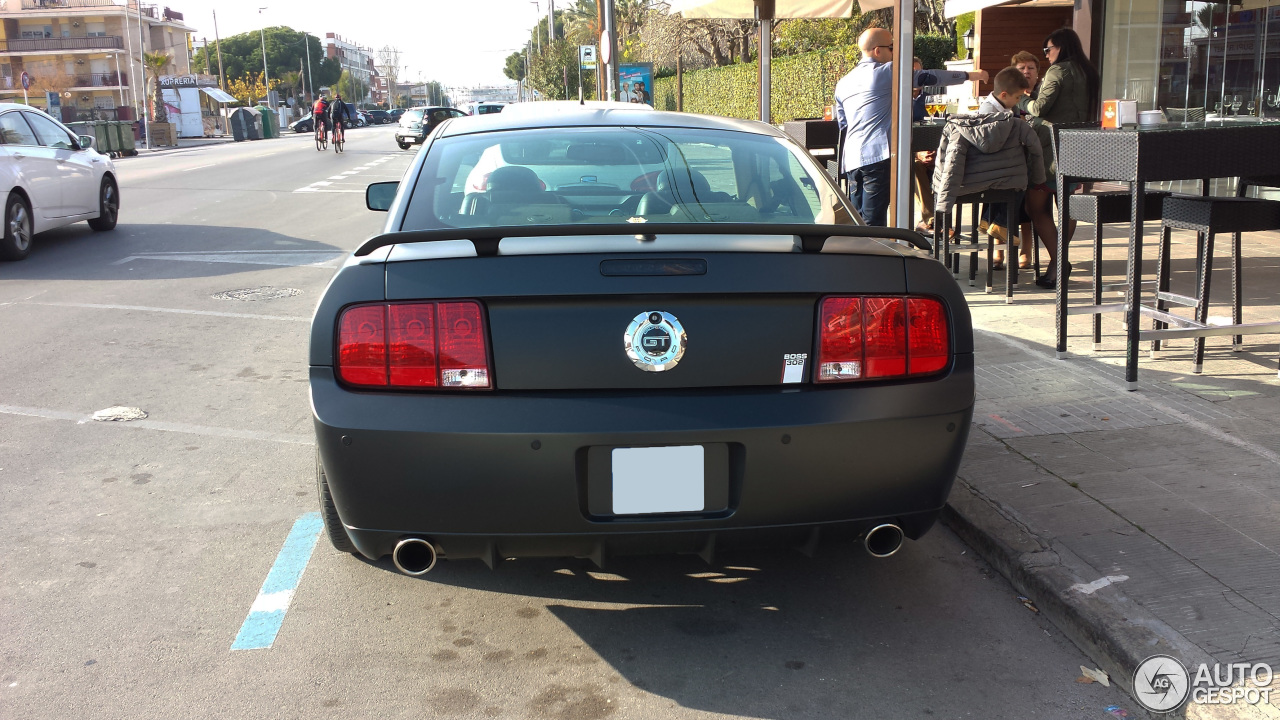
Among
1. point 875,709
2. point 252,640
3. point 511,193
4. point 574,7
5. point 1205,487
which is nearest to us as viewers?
point 875,709

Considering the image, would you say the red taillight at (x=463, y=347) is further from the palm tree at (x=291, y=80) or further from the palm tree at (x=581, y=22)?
the palm tree at (x=291, y=80)

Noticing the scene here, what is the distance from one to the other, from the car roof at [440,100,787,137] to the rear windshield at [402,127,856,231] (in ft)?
0.25

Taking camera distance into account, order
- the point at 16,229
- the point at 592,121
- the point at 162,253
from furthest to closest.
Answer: the point at 162,253, the point at 16,229, the point at 592,121

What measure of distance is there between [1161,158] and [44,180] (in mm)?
10921

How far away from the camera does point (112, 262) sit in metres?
11.0

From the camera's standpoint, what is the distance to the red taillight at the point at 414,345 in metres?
2.82

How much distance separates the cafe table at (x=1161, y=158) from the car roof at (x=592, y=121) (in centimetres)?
190

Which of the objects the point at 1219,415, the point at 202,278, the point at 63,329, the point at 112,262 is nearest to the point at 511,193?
the point at 1219,415

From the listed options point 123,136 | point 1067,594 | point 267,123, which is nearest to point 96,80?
point 267,123

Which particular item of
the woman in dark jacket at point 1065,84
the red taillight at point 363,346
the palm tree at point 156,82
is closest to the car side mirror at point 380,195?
the red taillight at point 363,346

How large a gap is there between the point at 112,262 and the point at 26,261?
3.13ft

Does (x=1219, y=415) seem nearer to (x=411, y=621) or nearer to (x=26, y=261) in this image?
(x=411, y=621)

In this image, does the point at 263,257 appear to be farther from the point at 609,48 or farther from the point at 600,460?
the point at 600,460

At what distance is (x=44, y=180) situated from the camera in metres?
11.7
